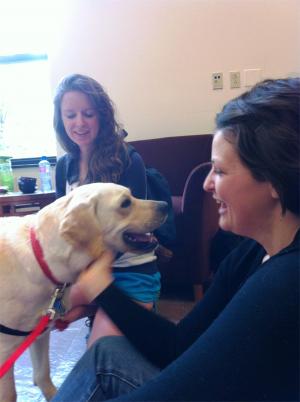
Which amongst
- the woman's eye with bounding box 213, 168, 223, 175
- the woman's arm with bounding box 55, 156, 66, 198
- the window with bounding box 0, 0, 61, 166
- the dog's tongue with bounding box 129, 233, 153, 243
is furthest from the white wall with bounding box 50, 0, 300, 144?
the woman's eye with bounding box 213, 168, 223, 175

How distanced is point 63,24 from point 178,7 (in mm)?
931

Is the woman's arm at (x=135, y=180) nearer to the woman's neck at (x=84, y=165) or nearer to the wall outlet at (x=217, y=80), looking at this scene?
the woman's neck at (x=84, y=165)

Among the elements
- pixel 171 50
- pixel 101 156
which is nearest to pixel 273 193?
pixel 101 156

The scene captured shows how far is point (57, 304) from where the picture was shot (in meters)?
1.03

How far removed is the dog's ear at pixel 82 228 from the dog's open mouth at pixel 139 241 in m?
0.12

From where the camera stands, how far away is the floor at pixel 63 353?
1361 millimetres

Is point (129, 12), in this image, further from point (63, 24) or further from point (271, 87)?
point (271, 87)

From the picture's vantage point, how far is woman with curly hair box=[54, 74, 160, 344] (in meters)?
1.30

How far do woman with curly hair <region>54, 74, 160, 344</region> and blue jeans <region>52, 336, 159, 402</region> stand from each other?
432mm

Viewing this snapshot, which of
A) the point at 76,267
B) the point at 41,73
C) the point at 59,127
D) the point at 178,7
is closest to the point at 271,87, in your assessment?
the point at 76,267

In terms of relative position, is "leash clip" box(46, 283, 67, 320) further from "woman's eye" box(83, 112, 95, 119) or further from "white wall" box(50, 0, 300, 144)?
"white wall" box(50, 0, 300, 144)

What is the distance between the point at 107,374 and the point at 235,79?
2488 millimetres

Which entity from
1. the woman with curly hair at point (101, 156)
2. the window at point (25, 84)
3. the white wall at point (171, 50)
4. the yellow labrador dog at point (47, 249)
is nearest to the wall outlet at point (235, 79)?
the white wall at point (171, 50)

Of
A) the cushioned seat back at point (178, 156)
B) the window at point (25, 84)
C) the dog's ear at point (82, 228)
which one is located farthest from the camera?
the window at point (25, 84)
